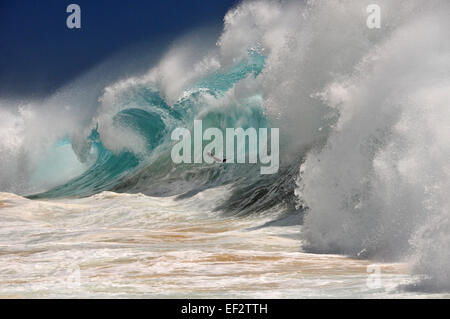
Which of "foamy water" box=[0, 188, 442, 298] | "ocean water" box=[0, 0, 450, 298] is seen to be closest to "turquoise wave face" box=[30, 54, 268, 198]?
"ocean water" box=[0, 0, 450, 298]

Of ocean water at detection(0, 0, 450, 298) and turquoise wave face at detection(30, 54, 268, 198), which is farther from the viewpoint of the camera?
turquoise wave face at detection(30, 54, 268, 198)

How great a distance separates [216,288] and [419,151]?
13.2ft

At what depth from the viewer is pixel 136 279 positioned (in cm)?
988

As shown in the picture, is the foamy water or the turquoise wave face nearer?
the foamy water

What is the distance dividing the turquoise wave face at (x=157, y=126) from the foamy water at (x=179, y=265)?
1163 centimetres

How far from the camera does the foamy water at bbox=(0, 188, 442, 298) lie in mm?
8773

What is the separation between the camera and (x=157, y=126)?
3700cm

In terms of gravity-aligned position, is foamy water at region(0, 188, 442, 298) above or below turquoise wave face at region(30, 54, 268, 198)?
below

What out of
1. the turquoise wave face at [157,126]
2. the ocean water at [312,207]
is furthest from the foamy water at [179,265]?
the turquoise wave face at [157,126]

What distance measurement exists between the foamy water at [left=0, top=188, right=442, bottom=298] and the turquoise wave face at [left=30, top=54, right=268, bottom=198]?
11628mm

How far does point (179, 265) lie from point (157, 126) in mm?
26208

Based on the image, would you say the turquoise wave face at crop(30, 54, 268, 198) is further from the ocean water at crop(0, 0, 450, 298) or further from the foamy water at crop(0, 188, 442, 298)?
the foamy water at crop(0, 188, 442, 298)

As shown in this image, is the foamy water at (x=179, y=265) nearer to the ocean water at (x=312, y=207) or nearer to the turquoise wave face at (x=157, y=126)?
→ the ocean water at (x=312, y=207)
